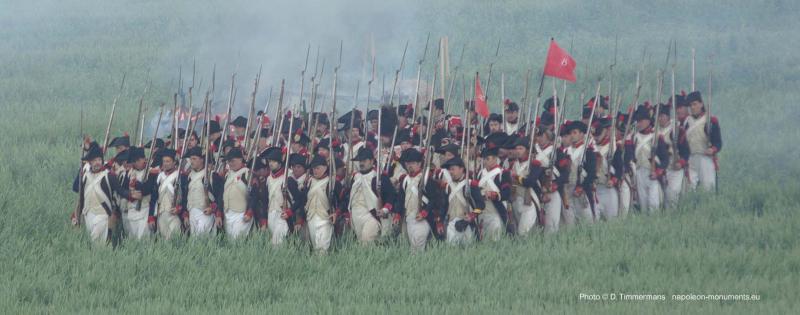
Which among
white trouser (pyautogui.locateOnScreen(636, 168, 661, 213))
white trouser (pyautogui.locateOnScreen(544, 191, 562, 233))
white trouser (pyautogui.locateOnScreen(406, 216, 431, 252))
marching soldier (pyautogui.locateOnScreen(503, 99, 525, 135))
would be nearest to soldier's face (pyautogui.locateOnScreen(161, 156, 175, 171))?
white trouser (pyautogui.locateOnScreen(406, 216, 431, 252))

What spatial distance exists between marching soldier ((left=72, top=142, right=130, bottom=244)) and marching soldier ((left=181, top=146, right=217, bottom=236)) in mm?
645

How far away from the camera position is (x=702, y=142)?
16.4 metres

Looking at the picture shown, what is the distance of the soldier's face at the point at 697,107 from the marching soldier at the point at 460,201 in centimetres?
391

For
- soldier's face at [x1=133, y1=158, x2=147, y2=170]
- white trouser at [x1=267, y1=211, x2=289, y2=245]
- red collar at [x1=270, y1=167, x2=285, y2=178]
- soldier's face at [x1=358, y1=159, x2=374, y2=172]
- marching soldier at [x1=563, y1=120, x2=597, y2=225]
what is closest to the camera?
soldier's face at [x1=358, y1=159, x2=374, y2=172]

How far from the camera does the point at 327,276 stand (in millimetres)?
12617

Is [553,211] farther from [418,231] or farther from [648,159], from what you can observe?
[648,159]

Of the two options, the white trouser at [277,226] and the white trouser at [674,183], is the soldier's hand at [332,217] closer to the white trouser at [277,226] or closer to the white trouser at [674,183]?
the white trouser at [277,226]

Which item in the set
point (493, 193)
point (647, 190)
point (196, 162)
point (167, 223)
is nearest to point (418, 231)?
point (493, 193)

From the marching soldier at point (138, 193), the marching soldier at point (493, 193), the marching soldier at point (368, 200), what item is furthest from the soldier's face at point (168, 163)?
the marching soldier at point (493, 193)

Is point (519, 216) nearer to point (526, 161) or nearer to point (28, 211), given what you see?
point (526, 161)

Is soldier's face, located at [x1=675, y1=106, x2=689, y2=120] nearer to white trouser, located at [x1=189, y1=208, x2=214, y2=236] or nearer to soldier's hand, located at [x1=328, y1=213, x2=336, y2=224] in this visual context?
soldier's hand, located at [x1=328, y1=213, x2=336, y2=224]

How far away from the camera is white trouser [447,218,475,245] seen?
13.7 metres

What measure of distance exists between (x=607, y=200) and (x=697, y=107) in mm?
1948

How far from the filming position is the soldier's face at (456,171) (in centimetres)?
1349
